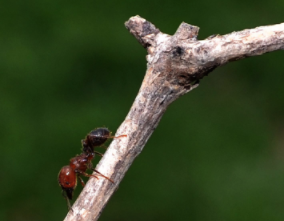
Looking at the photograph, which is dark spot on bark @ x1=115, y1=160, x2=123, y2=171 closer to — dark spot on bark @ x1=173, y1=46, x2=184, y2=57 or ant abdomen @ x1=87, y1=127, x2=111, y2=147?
dark spot on bark @ x1=173, y1=46, x2=184, y2=57

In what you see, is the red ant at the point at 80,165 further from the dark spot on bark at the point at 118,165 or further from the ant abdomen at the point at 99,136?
the dark spot on bark at the point at 118,165

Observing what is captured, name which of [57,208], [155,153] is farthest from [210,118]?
[57,208]

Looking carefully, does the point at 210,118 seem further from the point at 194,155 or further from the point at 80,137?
the point at 80,137

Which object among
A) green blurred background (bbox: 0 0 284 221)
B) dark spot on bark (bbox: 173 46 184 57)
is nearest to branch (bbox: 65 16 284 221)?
dark spot on bark (bbox: 173 46 184 57)

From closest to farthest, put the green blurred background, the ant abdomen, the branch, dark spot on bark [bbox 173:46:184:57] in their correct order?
the branch, dark spot on bark [bbox 173:46:184:57], the ant abdomen, the green blurred background

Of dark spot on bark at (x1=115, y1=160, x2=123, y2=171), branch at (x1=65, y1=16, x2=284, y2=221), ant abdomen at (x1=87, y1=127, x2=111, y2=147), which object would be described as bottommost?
ant abdomen at (x1=87, y1=127, x2=111, y2=147)

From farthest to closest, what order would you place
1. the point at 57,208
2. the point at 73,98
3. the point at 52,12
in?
the point at 52,12, the point at 73,98, the point at 57,208
